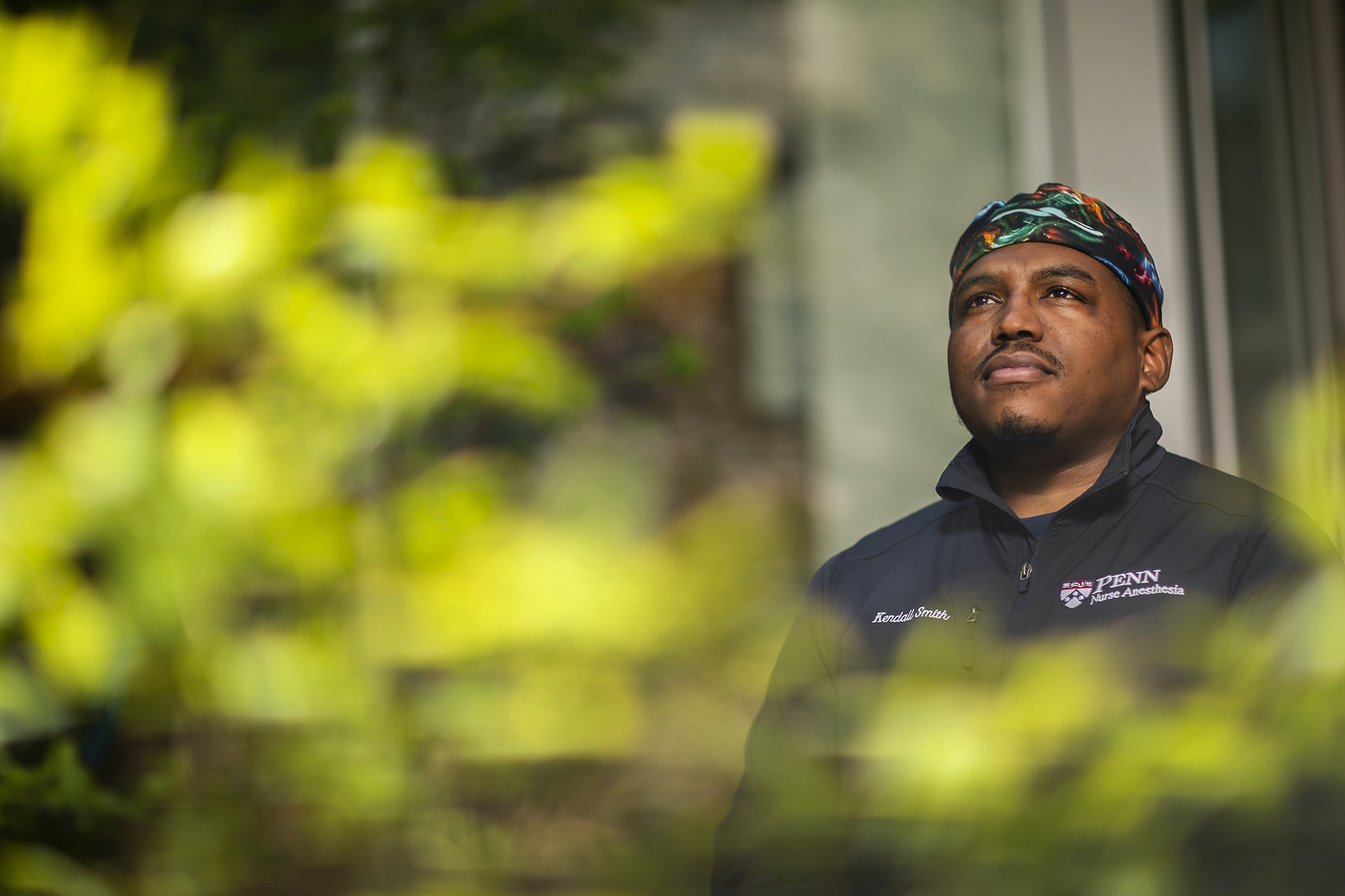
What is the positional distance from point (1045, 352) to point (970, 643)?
371mm

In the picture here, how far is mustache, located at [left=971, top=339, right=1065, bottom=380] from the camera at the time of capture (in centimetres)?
116

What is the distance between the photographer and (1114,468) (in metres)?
1.15

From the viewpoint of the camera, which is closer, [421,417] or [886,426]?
[421,417]

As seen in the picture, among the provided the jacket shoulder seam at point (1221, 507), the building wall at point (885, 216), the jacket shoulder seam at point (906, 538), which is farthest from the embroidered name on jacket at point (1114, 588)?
the building wall at point (885, 216)

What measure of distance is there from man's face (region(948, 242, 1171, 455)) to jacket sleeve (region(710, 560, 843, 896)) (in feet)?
1.03

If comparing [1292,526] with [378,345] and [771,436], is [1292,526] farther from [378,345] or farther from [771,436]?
[771,436]

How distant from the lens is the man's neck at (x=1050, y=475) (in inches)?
47.9

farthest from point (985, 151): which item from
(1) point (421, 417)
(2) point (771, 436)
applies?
(1) point (421, 417)

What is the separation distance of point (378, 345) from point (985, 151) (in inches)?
55.6

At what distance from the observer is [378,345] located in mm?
1178

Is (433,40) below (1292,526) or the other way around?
the other way around

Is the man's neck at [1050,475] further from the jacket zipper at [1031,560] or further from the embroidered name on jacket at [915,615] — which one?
the embroidered name on jacket at [915,615]

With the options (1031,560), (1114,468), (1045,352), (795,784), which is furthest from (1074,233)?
(795,784)

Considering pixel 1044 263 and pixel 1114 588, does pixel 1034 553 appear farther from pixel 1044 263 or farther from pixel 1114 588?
A: pixel 1044 263
